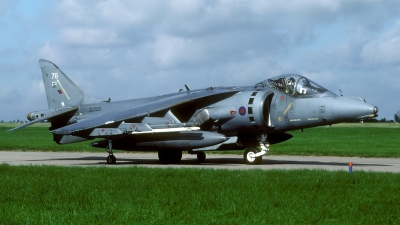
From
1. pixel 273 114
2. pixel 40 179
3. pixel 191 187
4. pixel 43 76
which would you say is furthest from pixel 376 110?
pixel 43 76

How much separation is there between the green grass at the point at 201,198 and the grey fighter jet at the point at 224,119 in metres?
4.72

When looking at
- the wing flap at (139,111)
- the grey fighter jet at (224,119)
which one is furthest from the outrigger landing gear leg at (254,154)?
the wing flap at (139,111)

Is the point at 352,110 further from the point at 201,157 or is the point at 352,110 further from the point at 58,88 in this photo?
the point at 58,88

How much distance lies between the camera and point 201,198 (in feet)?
30.4

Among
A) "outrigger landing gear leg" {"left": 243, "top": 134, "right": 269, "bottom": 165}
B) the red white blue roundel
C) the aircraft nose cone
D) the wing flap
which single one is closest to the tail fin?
the wing flap

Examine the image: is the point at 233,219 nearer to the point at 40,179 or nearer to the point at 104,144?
the point at 40,179

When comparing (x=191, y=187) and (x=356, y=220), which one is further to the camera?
(x=191, y=187)

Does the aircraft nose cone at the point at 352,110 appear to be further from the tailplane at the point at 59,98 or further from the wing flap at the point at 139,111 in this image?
the tailplane at the point at 59,98

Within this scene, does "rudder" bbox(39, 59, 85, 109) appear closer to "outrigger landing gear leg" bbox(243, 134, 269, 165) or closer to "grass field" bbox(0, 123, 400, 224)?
"outrigger landing gear leg" bbox(243, 134, 269, 165)

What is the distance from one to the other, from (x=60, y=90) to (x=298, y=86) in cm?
991

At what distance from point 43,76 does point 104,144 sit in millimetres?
5589

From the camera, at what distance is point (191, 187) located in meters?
10.7

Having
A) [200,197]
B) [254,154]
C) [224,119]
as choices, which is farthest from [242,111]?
[200,197]

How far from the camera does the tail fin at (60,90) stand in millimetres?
23125
